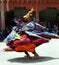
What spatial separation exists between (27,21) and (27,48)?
1018 mm

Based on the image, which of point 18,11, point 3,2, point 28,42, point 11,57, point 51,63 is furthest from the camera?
point 18,11

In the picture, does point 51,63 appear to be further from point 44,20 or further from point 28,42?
point 44,20

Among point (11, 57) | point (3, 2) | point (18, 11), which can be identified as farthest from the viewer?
point (18, 11)

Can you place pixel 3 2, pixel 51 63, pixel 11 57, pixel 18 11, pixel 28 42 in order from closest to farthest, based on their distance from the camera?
pixel 51 63 < pixel 28 42 < pixel 11 57 < pixel 3 2 < pixel 18 11

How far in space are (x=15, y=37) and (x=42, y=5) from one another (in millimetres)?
27412

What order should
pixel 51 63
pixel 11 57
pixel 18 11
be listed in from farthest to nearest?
pixel 18 11, pixel 11 57, pixel 51 63

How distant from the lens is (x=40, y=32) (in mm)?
11930

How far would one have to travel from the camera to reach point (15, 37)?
1161 cm

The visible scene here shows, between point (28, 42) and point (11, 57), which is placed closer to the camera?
point (28, 42)

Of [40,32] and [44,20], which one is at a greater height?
[40,32]

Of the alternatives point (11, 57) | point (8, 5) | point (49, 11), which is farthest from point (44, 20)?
point (11, 57)

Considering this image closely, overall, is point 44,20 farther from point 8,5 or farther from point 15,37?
point 15,37

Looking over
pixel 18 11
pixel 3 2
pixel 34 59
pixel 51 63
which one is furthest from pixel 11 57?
pixel 18 11

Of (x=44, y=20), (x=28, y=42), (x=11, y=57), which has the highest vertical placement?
(x=28, y=42)
